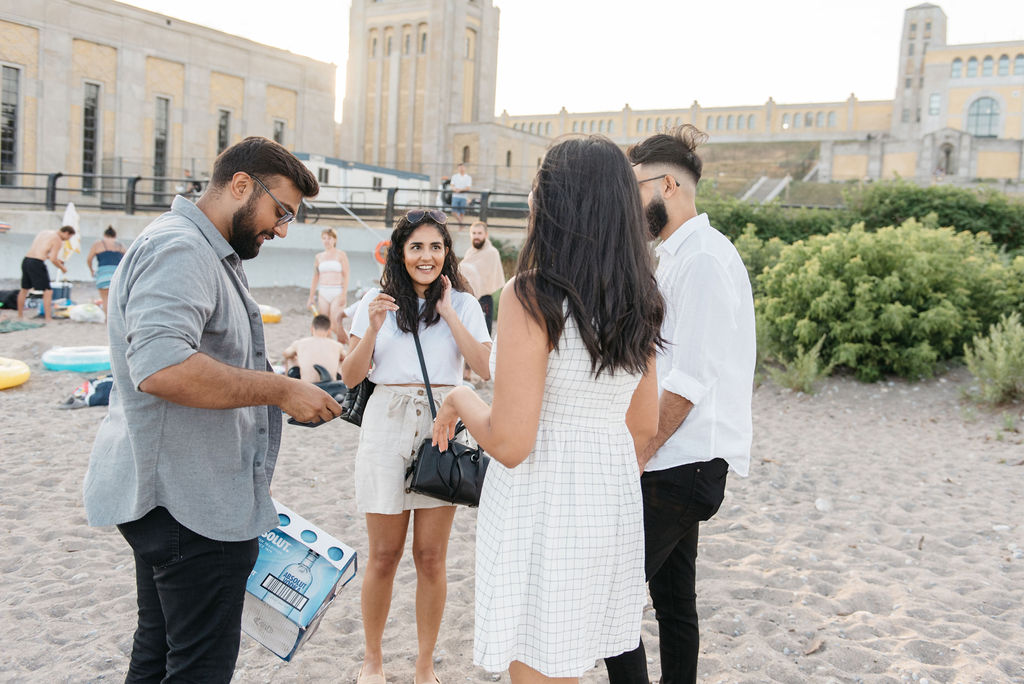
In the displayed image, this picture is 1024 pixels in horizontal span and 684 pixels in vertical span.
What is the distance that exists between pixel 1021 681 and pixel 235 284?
12.0 feet

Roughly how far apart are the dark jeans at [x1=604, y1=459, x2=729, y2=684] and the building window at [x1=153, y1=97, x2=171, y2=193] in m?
38.4

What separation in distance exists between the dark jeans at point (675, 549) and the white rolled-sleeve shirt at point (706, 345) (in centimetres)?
5

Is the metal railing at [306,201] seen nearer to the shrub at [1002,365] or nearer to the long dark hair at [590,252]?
the shrub at [1002,365]

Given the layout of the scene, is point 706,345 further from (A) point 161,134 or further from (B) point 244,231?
(A) point 161,134

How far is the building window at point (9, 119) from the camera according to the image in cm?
3153

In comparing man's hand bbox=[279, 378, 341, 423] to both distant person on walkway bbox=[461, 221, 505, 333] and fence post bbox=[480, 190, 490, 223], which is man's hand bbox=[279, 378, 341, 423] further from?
fence post bbox=[480, 190, 490, 223]

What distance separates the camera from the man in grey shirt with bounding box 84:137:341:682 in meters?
1.91

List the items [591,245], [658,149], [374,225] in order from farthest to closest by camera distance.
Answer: [374,225] → [658,149] → [591,245]

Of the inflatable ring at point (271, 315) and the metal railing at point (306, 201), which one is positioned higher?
the metal railing at point (306, 201)

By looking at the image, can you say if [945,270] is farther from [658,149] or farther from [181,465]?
[181,465]

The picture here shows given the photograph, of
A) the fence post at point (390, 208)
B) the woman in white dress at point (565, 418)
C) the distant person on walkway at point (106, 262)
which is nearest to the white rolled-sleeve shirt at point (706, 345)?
the woman in white dress at point (565, 418)

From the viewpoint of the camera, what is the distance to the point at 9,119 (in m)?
31.7

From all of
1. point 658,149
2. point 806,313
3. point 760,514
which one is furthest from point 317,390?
point 806,313

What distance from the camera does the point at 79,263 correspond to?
19047 millimetres
